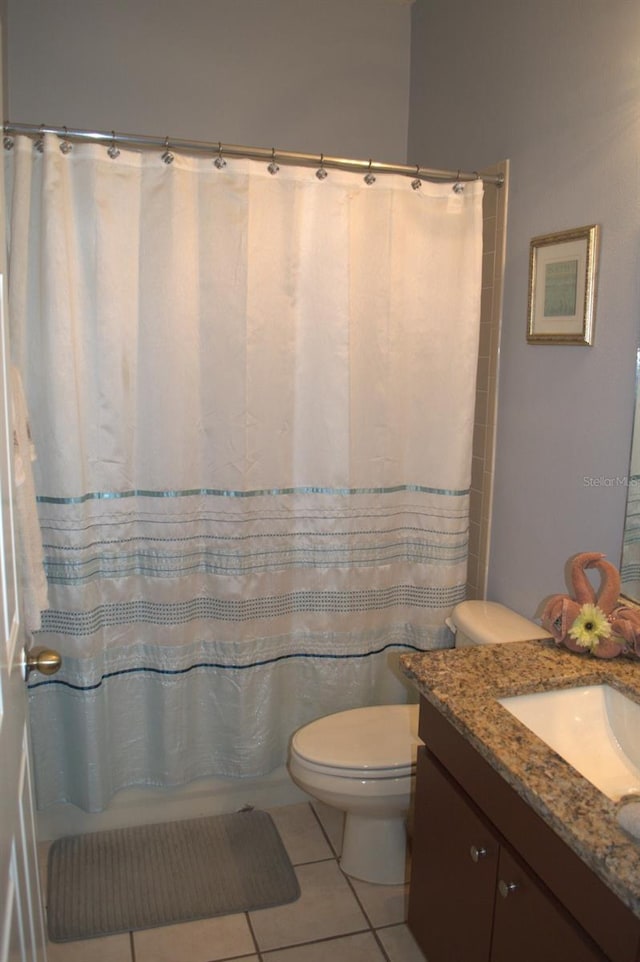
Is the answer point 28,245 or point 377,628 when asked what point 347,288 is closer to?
point 28,245

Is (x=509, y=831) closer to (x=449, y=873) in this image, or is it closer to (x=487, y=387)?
(x=449, y=873)

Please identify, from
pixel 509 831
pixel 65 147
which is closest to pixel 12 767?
pixel 509 831

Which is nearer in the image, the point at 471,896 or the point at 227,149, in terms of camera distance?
the point at 471,896

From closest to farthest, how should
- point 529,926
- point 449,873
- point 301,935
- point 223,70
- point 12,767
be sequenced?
point 12,767
point 529,926
point 449,873
point 301,935
point 223,70

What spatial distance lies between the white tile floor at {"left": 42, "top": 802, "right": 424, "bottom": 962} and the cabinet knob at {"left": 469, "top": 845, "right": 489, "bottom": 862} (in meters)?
0.70

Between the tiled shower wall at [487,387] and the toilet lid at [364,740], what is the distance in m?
0.48

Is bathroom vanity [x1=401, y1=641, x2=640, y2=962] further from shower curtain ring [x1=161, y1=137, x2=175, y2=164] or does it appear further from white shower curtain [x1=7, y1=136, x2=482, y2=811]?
shower curtain ring [x1=161, y1=137, x2=175, y2=164]

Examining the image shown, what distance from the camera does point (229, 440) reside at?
2.10 metres

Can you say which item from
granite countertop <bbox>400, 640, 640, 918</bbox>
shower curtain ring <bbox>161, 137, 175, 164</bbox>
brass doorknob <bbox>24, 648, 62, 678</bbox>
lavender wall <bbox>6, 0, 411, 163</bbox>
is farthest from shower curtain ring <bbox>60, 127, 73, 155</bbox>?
granite countertop <bbox>400, 640, 640, 918</bbox>

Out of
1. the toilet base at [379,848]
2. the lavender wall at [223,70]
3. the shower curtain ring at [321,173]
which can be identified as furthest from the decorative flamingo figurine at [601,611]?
the lavender wall at [223,70]

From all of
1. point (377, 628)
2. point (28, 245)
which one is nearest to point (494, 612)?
point (377, 628)

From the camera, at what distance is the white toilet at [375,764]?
6.37ft

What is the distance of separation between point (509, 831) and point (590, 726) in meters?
0.33

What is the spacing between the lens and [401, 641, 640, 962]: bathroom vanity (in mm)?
1060
